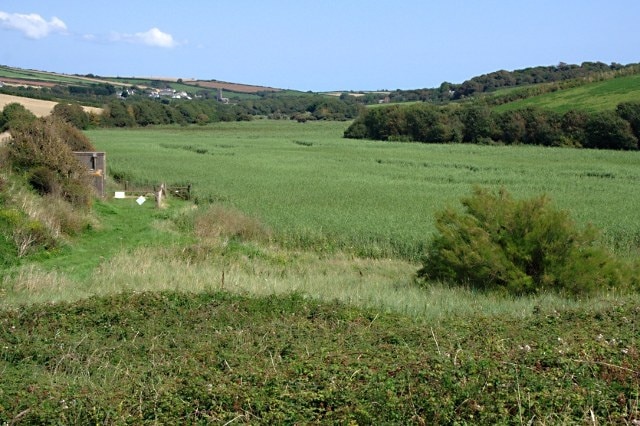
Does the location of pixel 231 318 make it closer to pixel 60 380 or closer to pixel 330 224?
pixel 60 380

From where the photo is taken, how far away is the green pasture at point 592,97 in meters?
74.1

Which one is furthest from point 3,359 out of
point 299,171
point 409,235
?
point 299,171

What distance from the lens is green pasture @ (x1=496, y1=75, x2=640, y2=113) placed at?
7406 cm

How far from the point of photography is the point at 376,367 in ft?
20.7

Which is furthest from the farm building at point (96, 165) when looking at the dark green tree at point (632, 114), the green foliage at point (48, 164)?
the dark green tree at point (632, 114)

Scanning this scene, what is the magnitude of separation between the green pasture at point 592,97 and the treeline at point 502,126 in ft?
13.9

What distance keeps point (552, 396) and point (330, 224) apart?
62.7 ft

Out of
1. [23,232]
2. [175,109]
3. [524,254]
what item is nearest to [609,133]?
[524,254]

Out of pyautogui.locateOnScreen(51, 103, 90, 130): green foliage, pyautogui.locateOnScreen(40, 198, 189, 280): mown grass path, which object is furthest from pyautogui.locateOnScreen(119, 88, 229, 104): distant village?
pyautogui.locateOnScreen(40, 198, 189, 280): mown grass path

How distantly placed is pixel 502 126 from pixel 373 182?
1499 inches

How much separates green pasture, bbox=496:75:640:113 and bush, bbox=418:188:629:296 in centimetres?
6036

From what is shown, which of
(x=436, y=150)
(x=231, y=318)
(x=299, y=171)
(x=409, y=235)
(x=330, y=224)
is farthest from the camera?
(x=436, y=150)

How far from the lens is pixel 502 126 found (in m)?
73.8

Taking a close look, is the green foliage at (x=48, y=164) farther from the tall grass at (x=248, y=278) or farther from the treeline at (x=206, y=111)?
the treeline at (x=206, y=111)
